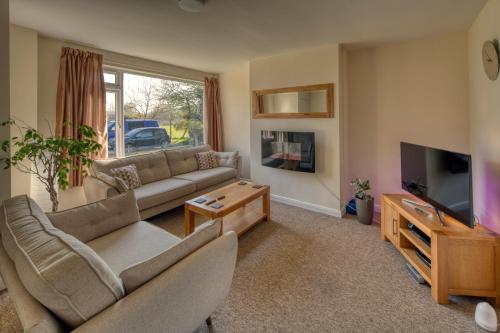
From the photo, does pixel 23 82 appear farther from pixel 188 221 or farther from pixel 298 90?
pixel 298 90

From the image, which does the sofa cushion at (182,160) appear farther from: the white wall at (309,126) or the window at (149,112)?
the white wall at (309,126)

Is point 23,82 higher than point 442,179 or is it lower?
higher

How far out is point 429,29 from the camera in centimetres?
279

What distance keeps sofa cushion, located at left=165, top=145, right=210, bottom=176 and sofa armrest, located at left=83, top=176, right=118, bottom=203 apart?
1.18 metres

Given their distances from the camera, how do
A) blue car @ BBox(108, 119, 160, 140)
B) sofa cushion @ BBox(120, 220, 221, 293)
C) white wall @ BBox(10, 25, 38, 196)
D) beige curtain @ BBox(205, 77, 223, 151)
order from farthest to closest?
beige curtain @ BBox(205, 77, 223, 151) → blue car @ BBox(108, 119, 160, 140) → white wall @ BBox(10, 25, 38, 196) → sofa cushion @ BBox(120, 220, 221, 293)

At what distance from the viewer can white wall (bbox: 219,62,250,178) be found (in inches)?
195

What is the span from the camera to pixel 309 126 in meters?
3.61

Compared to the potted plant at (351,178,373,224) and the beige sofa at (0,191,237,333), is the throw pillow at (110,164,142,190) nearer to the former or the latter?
the beige sofa at (0,191,237,333)

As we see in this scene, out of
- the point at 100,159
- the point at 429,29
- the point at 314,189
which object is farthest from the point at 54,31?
the point at 429,29

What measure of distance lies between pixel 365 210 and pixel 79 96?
402cm

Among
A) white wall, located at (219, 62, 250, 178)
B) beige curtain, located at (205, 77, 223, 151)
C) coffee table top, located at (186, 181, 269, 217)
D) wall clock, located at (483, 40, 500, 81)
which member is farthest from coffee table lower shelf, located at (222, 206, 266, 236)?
wall clock, located at (483, 40, 500, 81)

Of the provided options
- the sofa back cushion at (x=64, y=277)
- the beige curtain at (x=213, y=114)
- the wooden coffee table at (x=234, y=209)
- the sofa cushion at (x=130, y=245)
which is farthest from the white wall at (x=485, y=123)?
the beige curtain at (x=213, y=114)

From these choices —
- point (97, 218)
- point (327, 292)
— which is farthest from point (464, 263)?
point (97, 218)

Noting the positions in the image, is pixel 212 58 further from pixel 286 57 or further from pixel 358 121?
pixel 358 121
